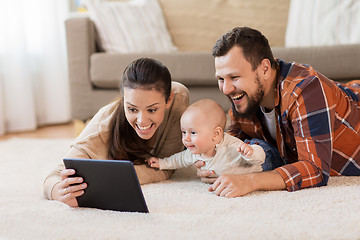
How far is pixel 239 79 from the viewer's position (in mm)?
1596

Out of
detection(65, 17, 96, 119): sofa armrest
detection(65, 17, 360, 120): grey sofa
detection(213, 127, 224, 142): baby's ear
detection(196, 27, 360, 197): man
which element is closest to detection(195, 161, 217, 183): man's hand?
detection(196, 27, 360, 197): man

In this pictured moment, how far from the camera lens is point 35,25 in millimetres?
3555

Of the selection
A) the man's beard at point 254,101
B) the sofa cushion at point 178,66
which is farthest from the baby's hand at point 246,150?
the sofa cushion at point 178,66

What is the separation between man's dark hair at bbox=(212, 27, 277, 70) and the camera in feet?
5.23

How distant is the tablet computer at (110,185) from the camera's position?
1241mm

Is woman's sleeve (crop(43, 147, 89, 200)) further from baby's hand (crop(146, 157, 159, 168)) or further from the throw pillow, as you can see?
the throw pillow

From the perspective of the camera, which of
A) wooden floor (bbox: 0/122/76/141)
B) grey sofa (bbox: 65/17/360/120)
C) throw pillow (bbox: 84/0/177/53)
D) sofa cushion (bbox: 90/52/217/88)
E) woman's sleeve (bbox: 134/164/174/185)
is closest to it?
woman's sleeve (bbox: 134/164/174/185)

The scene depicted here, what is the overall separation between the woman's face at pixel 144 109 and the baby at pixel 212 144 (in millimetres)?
96

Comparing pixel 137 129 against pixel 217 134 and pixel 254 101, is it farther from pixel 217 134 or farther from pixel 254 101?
pixel 254 101

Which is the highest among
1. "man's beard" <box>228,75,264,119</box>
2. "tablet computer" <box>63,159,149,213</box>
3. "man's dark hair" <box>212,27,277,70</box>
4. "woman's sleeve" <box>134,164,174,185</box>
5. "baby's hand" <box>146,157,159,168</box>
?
"man's dark hair" <box>212,27,277,70</box>

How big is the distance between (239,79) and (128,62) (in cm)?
121

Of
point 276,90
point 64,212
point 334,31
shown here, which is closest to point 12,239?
point 64,212

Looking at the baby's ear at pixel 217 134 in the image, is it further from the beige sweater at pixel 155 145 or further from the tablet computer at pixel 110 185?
the tablet computer at pixel 110 185

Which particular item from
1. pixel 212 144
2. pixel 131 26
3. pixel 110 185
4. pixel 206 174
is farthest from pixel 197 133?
pixel 131 26
